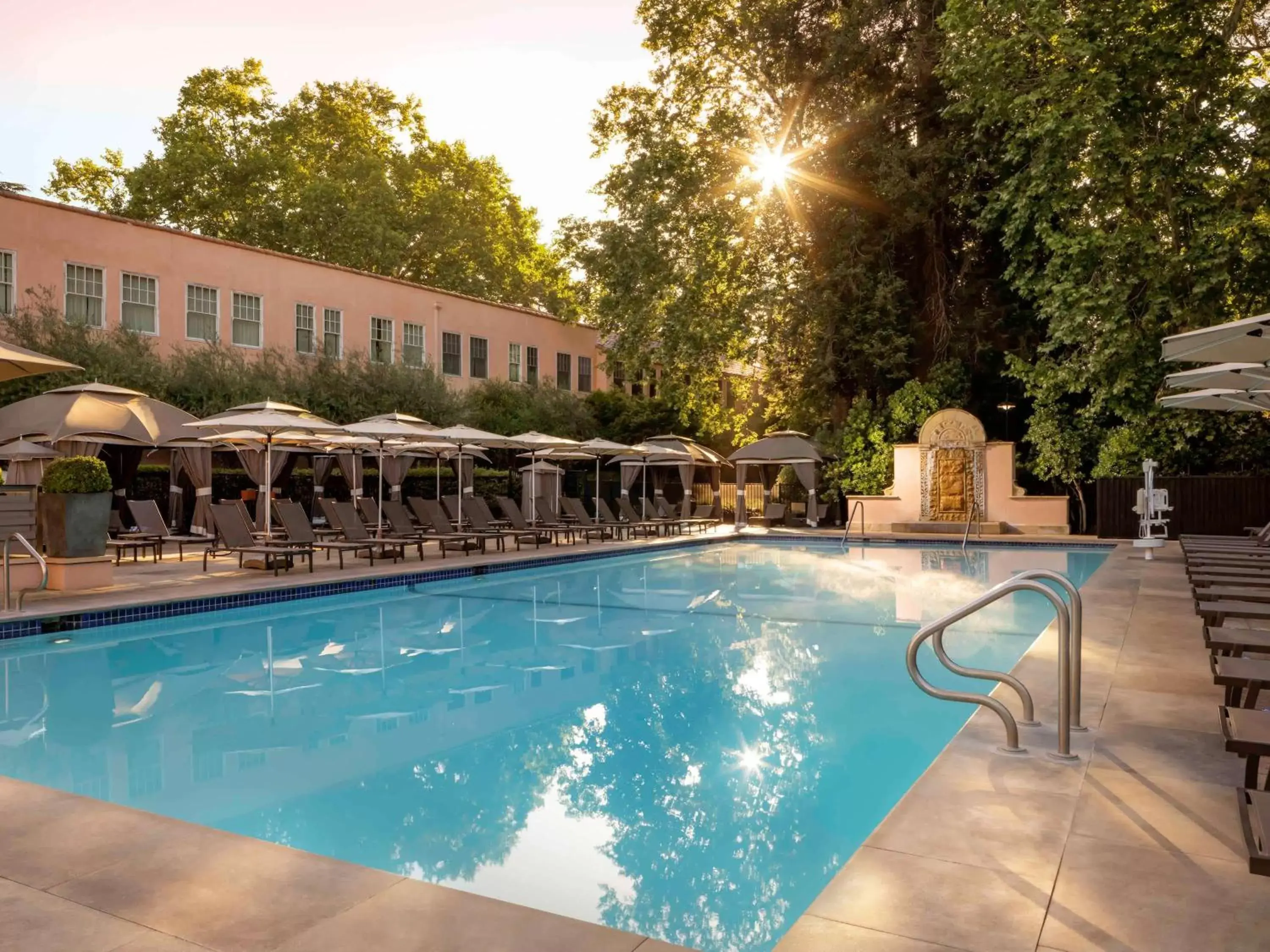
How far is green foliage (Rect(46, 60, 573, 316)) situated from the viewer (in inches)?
1270

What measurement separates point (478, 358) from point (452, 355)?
3.74 feet

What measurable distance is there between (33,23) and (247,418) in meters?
12.3

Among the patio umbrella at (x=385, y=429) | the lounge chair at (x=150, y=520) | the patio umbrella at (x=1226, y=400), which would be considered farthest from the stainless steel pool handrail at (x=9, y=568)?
the patio umbrella at (x=1226, y=400)

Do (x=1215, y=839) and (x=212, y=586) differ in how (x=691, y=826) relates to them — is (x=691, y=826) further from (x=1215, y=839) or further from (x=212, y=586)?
(x=212, y=586)

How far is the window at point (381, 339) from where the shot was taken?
2545cm

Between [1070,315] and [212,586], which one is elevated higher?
[1070,315]

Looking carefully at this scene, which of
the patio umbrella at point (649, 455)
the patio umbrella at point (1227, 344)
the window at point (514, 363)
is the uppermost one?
the window at point (514, 363)

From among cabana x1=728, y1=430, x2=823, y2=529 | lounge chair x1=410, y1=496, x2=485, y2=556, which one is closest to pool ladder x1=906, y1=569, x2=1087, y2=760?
lounge chair x1=410, y1=496, x2=485, y2=556

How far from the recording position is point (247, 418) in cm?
1253

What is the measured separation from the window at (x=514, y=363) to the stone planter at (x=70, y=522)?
1960cm

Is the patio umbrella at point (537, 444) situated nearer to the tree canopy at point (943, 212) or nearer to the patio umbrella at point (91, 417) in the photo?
the patio umbrella at point (91, 417)

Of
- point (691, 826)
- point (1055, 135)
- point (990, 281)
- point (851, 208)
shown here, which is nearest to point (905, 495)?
point (990, 281)

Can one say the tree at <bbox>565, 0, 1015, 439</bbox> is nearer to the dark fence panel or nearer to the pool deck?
the dark fence panel

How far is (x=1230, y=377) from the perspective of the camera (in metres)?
10.0
